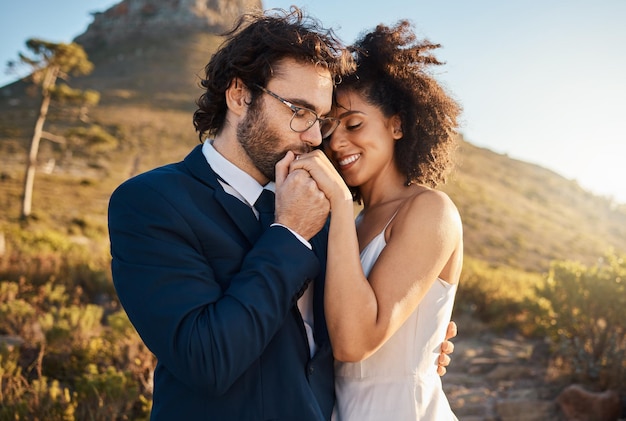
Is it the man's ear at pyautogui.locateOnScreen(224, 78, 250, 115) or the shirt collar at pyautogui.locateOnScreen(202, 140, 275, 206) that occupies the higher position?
the man's ear at pyautogui.locateOnScreen(224, 78, 250, 115)

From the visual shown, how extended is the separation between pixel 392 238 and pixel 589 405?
13.6 feet

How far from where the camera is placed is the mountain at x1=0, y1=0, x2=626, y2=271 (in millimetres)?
28344

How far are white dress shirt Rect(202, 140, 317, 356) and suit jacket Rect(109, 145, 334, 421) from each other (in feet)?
0.19

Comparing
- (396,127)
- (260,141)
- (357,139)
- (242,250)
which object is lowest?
(242,250)

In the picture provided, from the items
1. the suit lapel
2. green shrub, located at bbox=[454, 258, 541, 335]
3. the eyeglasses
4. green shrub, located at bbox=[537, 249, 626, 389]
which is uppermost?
the eyeglasses

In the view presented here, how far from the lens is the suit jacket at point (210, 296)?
1.48 meters

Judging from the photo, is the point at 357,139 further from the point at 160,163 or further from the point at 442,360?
the point at 160,163

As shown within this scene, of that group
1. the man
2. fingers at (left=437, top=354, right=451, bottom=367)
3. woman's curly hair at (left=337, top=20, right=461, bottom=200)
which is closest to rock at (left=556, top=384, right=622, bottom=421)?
fingers at (left=437, top=354, right=451, bottom=367)

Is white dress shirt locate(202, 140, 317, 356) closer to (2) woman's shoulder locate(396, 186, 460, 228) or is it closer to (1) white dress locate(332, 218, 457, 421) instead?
(1) white dress locate(332, 218, 457, 421)

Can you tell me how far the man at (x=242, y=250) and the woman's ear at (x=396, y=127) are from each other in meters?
0.51

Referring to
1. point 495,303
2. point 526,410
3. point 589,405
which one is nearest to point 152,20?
point 495,303

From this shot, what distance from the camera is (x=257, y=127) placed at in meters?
2.07

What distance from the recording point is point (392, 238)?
2193 mm

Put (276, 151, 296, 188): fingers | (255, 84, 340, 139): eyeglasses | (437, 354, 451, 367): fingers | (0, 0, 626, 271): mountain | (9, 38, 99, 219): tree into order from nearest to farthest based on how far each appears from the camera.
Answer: (276, 151, 296, 188): fingers → (255, 84, 340, 139): eyeglasses → (437, 354, 451, 367): fingers → (9, 38, 99, 219): tree → (0, 0, 626, 271): mountain
